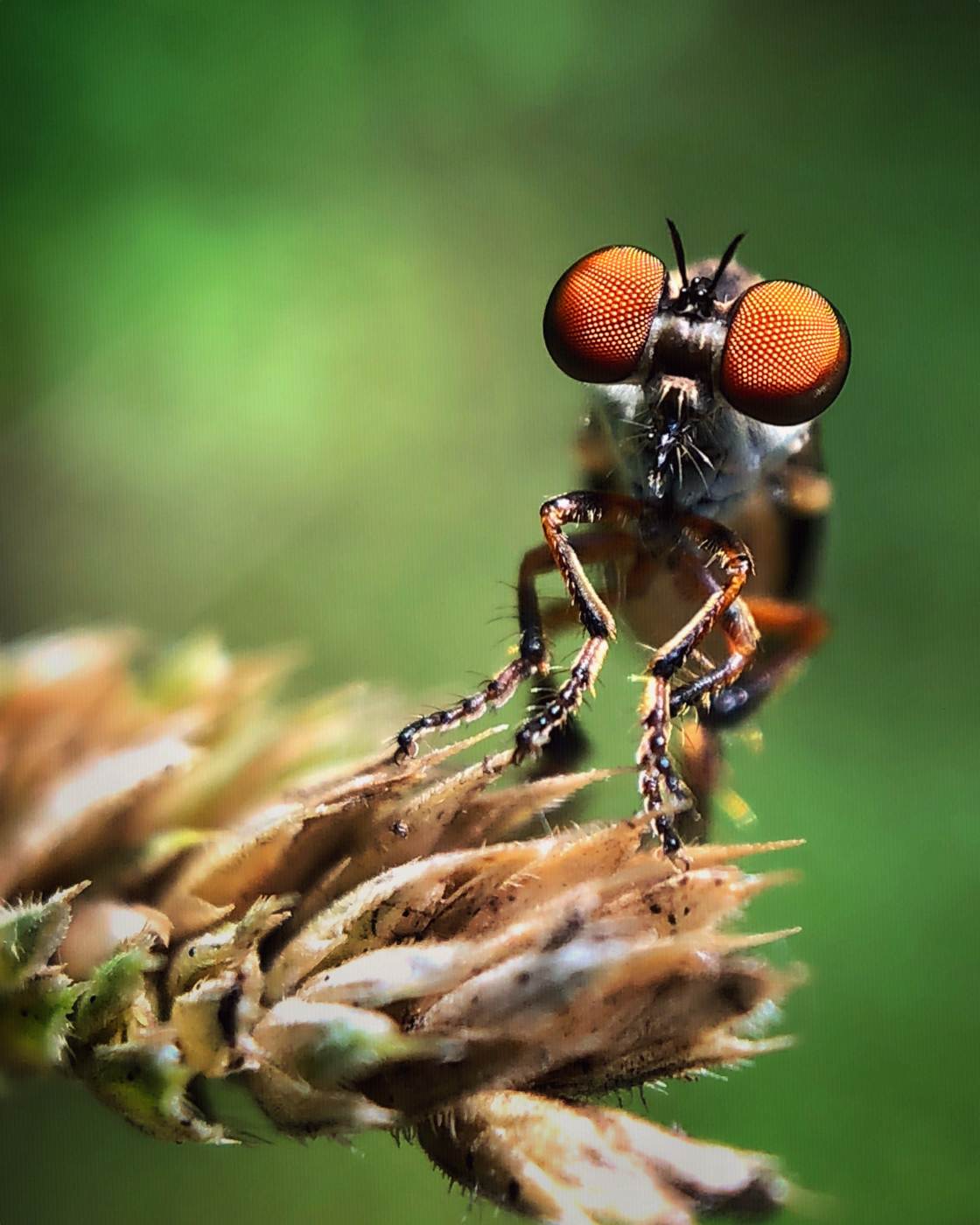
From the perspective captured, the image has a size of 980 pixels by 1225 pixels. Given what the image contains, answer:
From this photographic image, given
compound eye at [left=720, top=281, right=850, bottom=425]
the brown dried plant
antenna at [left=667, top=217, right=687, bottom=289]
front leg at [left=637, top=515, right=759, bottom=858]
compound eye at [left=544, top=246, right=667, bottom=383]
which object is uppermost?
antenna at [left=667, top=217, right=687, bottom=289]

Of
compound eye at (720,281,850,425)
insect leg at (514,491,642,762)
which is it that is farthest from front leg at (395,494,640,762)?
compound eye at (720,281,850,425)

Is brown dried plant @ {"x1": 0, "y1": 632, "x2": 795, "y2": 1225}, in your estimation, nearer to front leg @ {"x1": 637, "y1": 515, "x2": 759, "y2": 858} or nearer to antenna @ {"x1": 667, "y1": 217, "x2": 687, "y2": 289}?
front leg @ {"x1": 637, "y1": 515, "x2": 759, "y2": 858}

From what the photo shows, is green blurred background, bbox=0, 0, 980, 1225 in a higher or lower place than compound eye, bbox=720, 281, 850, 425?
higher

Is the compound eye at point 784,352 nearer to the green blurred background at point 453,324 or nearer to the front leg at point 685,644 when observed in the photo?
the front leg at point 685,644

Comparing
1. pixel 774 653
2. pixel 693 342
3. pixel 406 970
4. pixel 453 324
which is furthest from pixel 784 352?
pixel 453 324

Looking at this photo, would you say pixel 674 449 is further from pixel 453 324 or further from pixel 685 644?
pixel 453 324

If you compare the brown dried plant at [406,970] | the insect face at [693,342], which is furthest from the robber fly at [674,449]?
the brown dried plant at [406,970]
